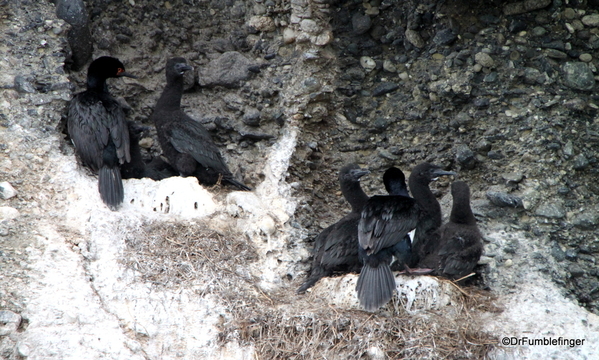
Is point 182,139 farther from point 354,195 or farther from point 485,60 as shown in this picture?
point 485,60

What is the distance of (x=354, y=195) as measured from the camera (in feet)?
23.2

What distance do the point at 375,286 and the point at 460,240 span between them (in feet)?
2.79

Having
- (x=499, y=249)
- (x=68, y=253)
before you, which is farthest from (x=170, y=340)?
(x=499, y=249)

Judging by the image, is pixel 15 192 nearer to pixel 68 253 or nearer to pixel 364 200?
pixel 68 253

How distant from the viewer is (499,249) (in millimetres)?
6676

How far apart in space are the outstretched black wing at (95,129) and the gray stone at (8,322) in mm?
1812

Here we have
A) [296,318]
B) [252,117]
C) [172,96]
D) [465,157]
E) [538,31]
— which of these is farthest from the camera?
[252,117]

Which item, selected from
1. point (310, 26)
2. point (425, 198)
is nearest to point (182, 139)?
point (310, 26)

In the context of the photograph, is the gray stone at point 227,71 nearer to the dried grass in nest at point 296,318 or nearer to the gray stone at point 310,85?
the gray stone at point 310,85

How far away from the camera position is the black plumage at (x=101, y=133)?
689 cm

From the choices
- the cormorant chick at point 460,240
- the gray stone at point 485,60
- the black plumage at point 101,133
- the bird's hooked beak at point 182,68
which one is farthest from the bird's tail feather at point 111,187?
the gray stone at point 485,60

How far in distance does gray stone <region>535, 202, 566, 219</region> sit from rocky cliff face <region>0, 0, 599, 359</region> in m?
0.02

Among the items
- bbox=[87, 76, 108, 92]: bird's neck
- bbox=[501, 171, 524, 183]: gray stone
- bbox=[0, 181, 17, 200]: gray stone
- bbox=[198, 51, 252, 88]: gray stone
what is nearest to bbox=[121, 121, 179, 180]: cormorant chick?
bbox=[87, 76, 108, 92]: bird's neck

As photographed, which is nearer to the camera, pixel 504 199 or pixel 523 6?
pixel 504 199
